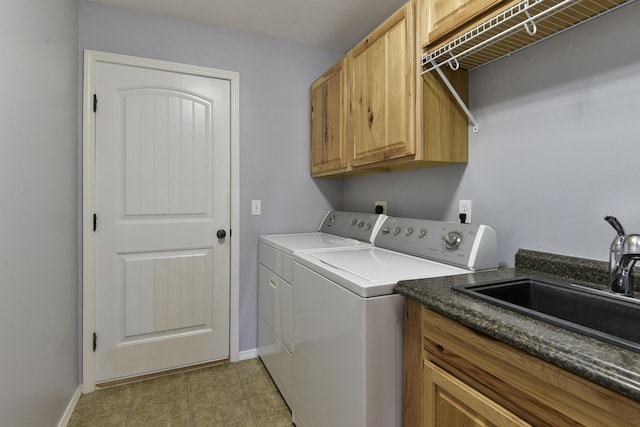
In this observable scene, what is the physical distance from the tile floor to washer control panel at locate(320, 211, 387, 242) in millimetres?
1088

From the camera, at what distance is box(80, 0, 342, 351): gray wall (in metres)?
2.19

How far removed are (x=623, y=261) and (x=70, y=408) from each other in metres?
2.59

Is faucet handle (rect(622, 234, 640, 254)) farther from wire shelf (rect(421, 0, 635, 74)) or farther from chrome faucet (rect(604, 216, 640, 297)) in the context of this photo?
wire shelf (rect(421, 0, 635, 74))

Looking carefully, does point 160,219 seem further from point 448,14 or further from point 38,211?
point 448,14

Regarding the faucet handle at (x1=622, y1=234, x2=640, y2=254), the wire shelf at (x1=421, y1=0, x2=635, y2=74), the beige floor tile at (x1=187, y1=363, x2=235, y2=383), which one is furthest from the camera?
the beige floor tile at (x1=187, y1=363, x2=235, y2=383)

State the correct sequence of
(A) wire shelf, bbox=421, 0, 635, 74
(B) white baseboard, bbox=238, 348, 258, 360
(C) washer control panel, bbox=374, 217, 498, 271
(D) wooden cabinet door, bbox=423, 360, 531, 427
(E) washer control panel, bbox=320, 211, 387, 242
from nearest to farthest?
1. (D) wooden cabinet door, bbox=423, 360, 531, 427
2. (A) wire shelf, bbox=421, 0, 635, 74
3. (C) washer control panel, bbox=374, 217, 498, 271
4. (E) washer control panel, bbox=320, 211, 387, 242
5. (B) white baseboard, bbox=238, 348, 258, 360

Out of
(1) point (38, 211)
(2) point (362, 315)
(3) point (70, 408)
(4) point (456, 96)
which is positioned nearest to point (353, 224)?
(4) point (456, 96)

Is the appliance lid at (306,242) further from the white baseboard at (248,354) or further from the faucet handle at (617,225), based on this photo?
the faucet handle at (617,225)

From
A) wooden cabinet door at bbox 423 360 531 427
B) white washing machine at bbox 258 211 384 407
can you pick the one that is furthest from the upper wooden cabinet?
wooden cabinet door at bbox 423 360 531 427

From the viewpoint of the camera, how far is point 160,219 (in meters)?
2.18

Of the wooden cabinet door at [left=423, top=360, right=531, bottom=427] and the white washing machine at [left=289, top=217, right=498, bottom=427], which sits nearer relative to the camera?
Answer: the wooden cabinet door at [left=423, top=360, right=531, bottom=427]

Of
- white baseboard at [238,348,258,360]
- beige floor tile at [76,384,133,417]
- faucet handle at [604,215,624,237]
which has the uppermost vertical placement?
faucet handle at [604,215,624,237]

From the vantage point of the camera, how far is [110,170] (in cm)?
204

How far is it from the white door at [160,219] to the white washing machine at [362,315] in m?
0.92
